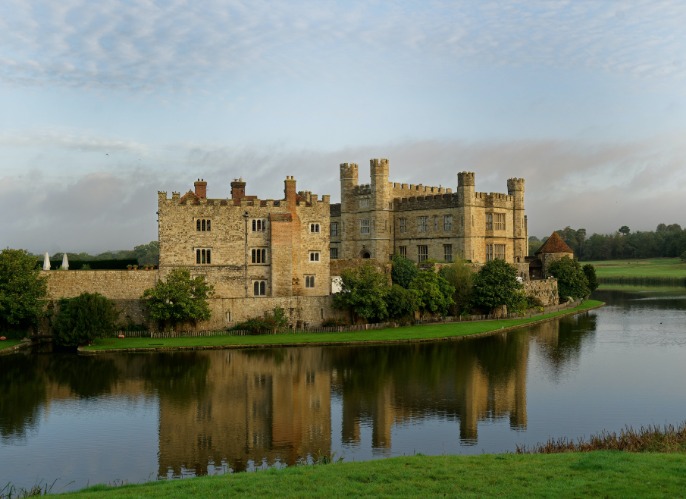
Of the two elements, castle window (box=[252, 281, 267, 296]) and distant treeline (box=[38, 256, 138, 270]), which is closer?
castle window (box=[252, 281, 267, 296])

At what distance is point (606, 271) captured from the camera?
479 ft

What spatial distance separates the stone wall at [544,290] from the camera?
2501 inches

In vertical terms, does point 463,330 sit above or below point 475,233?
below

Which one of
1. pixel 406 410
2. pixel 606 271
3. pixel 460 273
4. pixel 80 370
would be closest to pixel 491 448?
pixel 406 410

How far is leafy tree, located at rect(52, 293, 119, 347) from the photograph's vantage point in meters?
41.9

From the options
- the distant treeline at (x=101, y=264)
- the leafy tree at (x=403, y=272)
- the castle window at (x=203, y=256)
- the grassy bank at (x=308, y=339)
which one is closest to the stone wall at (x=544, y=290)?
the leafy tree at (x=403, y=272)

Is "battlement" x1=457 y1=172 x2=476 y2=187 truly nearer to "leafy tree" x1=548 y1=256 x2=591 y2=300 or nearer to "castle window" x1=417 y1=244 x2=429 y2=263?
"castle window" x1=417 y1=244 x2=429 y2=263

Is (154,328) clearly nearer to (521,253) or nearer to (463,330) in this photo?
(463,330)

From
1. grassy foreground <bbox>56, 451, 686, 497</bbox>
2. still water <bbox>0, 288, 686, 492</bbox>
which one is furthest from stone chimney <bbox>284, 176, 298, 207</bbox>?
grassy foreground <bbox>56, 451, 686, 497</bbox>

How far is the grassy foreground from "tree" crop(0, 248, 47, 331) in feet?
95.7

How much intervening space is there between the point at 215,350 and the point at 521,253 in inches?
1479

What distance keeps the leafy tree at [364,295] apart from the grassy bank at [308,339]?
1.47 metres

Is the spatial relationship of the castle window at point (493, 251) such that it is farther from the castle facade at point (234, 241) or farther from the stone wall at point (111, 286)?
the stone wall at point (111, 286)

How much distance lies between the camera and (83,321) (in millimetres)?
42000
